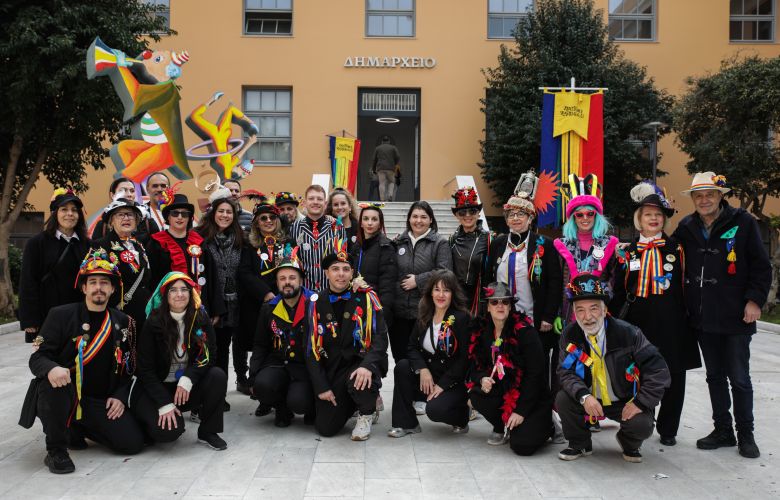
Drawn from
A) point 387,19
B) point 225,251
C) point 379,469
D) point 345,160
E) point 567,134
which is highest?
point 387,19

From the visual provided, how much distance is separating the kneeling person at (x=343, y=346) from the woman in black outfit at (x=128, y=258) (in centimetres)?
129

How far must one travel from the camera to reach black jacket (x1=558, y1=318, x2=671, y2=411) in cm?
407

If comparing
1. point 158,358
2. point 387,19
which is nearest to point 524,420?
point 158,358

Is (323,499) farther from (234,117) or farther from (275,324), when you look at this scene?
(234,117)

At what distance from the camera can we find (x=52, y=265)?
466 centimetres

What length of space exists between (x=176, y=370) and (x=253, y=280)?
121 cm

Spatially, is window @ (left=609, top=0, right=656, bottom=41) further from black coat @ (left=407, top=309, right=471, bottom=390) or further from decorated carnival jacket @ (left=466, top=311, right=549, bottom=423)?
decorated carnival jacket @ (left=466, top=311, right=549, bottom=423)

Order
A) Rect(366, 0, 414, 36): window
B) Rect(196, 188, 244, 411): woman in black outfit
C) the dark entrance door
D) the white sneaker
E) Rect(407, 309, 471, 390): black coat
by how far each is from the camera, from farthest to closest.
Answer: the dark entrance door → Rect(366, 0, 414, 36): window → Rect(196, 188, 244, 411): woman in black outfit → Rect(407, 309, 471, 390): black coat → the white sneaker

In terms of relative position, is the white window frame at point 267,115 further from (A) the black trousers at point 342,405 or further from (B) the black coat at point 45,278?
(A) the black trousers at point 342,405

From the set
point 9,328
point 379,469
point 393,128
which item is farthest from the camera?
point 393,128

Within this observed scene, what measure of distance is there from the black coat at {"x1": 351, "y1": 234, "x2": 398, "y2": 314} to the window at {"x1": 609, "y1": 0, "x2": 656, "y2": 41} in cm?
1743

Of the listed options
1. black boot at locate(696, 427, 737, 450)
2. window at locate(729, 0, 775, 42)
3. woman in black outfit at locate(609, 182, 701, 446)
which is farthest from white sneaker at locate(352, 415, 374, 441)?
window at locate(729, 0, 775, 42)

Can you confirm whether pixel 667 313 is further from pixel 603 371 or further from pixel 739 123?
pixel 739 123

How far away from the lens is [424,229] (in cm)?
557
